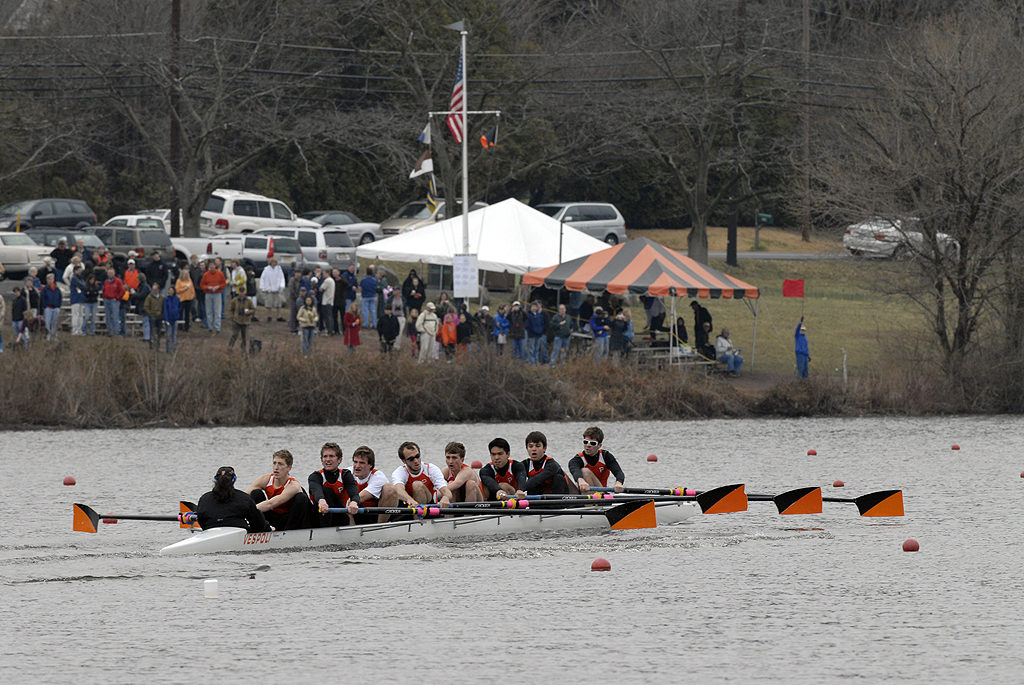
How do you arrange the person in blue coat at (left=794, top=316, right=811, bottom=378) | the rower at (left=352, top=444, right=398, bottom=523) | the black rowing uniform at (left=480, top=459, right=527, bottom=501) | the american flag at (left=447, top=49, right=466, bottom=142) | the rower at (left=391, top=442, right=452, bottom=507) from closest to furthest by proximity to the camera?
1. the rower at (left=352, top=444, right=398, bottom=523)
2. the rower at (left=391, top=442, right=452, bottom=507)
3. the black rowing uniform at (left=480, top=459, right=527, bottom=501)
4. the person in blue coat at (left=794, top=316, right=811, bottom=378)
5. the american flag at (left=447, top=49, right=466, bottom=142)

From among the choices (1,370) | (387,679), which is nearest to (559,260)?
(1,370)

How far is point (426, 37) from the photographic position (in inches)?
1839

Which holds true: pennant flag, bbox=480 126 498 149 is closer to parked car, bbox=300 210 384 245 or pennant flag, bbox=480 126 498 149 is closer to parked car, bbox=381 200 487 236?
→ parked car, bbox=381 200 487 236

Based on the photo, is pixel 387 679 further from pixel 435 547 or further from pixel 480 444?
pixel 480 444

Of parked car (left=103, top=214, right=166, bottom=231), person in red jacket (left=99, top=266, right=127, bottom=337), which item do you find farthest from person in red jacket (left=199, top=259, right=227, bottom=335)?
parked car (left=103, top=214, right=166, bottom=231)

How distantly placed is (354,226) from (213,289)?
1646 centimetres

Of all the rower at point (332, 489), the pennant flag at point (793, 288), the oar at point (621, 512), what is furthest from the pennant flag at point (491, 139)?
the rower at point (332, 489)

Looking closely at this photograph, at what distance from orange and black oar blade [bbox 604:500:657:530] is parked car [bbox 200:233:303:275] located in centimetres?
2363

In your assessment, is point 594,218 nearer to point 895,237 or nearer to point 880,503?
point 895,237

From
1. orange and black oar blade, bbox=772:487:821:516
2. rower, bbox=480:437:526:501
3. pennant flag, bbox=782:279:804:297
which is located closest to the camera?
rower, bbox=480:437:526:501

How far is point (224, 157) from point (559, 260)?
21.6 meters

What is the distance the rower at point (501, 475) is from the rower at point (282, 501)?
2417 millimetres

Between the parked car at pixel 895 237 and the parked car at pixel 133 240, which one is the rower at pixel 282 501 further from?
the parked car at pixel 133 240

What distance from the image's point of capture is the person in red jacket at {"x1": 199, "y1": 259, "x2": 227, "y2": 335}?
32.7m
